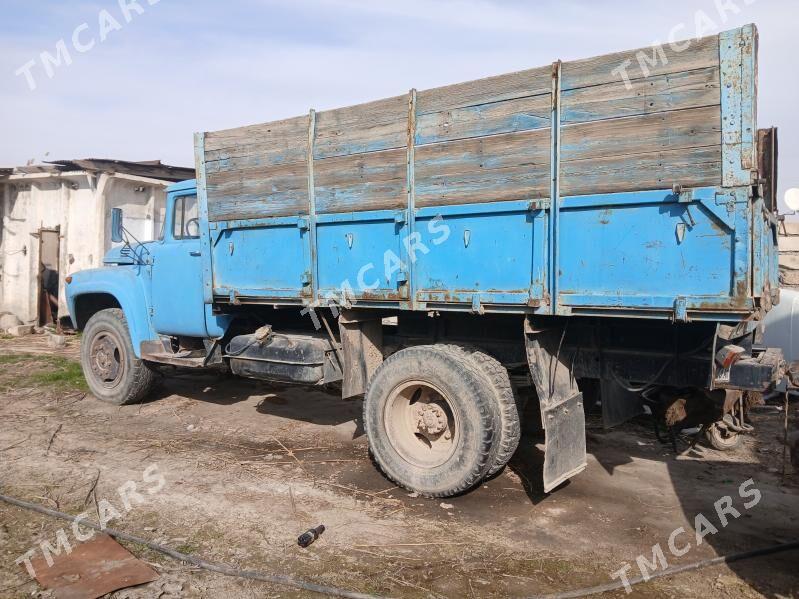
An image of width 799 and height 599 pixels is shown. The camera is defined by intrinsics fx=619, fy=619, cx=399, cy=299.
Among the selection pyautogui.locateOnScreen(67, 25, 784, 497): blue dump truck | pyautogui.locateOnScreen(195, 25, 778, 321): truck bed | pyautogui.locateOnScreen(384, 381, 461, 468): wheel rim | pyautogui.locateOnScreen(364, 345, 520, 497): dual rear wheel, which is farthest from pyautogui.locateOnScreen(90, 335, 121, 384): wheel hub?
pyautogui.locateOnScreen(384, 381, 461, 468): wheel rim

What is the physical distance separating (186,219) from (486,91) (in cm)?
379

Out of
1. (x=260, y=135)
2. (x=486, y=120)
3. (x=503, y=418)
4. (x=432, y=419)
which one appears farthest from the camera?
(x=260, y=135)

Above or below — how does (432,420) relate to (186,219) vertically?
below

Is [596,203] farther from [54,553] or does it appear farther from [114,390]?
[114,390]

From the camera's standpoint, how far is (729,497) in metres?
4.62

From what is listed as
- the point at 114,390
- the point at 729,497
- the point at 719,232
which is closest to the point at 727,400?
the point at 729,497

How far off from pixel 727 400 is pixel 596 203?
1657 millimetres

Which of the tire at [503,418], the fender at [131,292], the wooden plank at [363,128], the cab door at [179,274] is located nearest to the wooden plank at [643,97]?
the wooden plank at [363,128]

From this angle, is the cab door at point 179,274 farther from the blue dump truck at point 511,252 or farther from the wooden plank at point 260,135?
the wooden plank at point 260,135

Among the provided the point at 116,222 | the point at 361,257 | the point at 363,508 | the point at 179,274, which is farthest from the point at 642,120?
the point at 116,222

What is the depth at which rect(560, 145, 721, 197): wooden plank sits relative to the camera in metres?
3.52

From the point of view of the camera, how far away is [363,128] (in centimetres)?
485

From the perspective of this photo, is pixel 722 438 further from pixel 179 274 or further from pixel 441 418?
pixel 179 274

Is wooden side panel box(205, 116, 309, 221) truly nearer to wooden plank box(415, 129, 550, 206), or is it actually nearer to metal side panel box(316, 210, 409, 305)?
metal side panel box(316, 210, 409, 305)
